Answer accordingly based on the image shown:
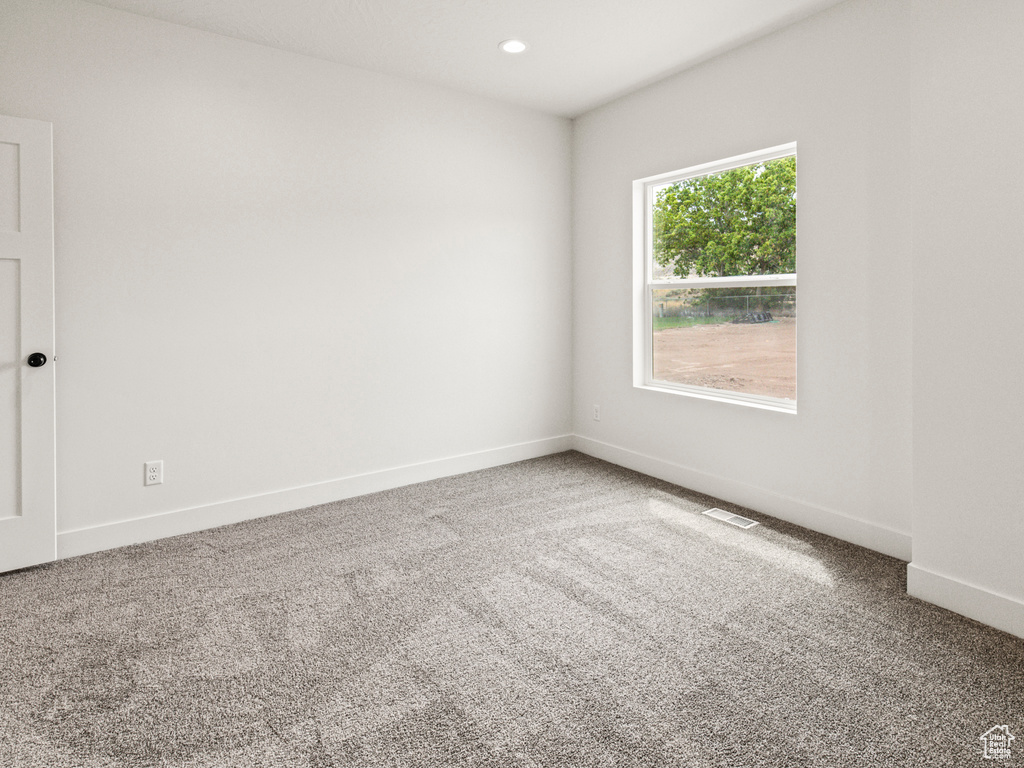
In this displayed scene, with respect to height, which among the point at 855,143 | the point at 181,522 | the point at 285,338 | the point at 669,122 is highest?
the point at 669,122

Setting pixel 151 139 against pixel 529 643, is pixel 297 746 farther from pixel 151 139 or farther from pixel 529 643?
pixel 151 139

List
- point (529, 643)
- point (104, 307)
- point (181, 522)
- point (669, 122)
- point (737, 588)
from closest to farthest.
Result: point (529, 643)
point (737, 588)
point (104, 307)
point (181, 522)
point (669, 122)

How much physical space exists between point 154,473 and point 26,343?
0.82m

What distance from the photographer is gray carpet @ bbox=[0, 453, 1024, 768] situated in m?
1.58

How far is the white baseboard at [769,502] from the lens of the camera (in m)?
2.76

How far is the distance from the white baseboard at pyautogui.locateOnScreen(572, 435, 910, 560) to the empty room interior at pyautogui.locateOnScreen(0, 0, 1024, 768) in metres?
0.02

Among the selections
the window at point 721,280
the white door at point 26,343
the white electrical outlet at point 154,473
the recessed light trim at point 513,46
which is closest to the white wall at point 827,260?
the window at point 721,280

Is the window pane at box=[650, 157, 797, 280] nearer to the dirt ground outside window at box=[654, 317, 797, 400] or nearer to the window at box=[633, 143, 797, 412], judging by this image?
the window at box=[633, 143, 797, 412]

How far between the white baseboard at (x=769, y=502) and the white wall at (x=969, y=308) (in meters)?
0.43

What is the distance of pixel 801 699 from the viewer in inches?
68.6

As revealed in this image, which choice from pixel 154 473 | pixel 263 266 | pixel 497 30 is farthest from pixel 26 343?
pixel 497 30

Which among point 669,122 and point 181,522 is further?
point 669,122

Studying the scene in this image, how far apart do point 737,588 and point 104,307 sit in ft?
10.3

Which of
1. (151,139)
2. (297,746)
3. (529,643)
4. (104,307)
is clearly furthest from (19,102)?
(529,643)
